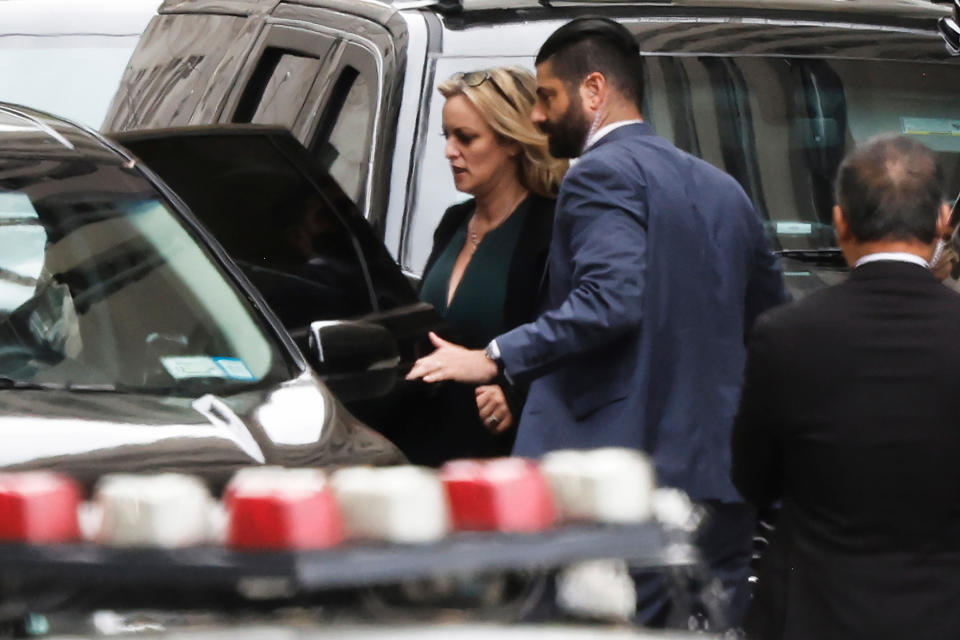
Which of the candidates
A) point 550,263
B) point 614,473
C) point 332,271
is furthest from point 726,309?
point 614,473

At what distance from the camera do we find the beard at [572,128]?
531cm

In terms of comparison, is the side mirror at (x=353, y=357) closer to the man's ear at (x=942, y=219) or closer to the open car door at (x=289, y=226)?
the open car door at (x=289, y=226)

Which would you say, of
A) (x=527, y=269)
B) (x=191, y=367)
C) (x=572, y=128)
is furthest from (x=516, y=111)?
(x=191, y=367)

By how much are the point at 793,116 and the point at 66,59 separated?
2698mm

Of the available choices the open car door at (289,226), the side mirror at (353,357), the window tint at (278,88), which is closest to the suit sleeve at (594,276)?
the side mirror at (353,357)

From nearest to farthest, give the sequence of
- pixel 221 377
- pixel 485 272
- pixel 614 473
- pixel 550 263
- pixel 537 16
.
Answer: pixel 614 473 → pixel 221 377 → pixel 550 263 → pixel 485 272 → pixel 537 16

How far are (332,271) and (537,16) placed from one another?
4.48ft

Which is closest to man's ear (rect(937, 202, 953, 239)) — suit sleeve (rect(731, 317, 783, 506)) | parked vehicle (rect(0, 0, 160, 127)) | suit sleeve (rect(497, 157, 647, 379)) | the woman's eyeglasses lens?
suit sleeve (rect(731, 317, 783, 506))

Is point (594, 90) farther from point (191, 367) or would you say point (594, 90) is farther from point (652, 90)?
point (652, 90)

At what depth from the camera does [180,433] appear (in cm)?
456

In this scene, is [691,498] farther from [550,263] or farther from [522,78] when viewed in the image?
[522,78]

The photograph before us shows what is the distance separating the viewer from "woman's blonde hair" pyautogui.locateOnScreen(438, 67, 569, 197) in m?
6.00

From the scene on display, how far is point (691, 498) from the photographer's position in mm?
5145

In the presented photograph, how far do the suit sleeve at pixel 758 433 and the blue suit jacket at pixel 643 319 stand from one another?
2.89ft
